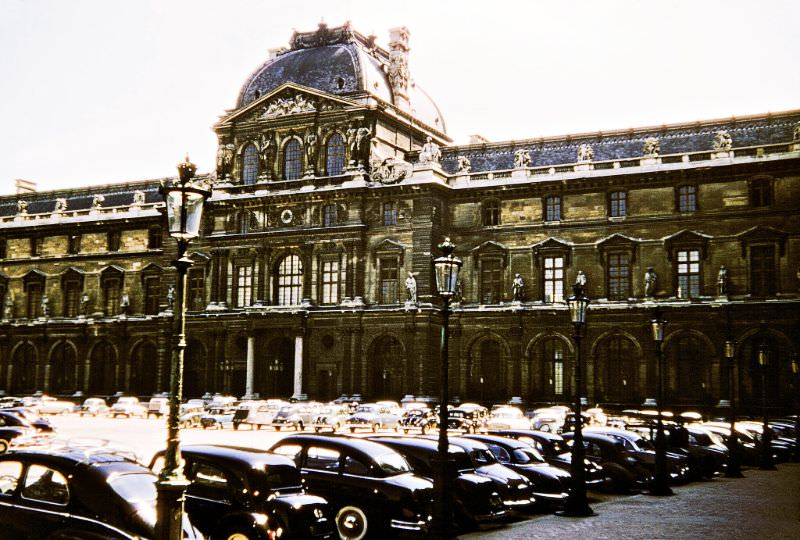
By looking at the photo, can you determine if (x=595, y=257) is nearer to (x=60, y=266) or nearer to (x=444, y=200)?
(x=444, y=200)

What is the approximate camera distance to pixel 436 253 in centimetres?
5647

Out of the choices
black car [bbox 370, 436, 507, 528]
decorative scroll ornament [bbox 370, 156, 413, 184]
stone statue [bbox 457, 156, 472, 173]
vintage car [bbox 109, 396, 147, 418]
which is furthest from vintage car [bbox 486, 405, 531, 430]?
black car [bbox 370, 436, 507, 528]

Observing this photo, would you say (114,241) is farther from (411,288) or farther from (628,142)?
(628,142)

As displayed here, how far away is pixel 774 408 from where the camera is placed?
49.0 metres

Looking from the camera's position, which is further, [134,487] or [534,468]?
[534,468]

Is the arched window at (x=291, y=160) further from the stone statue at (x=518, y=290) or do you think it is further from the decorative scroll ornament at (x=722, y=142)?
the decorative scroll ornament at (x=722, y=142)

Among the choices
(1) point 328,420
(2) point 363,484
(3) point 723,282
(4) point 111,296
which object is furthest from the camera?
(4) point 111,296

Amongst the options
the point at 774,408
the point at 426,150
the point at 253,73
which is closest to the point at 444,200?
the point at 426,150

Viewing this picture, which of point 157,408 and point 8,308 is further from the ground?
point 8,308

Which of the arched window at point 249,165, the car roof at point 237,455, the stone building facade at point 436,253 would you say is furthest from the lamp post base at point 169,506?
the arched window at point 249,165

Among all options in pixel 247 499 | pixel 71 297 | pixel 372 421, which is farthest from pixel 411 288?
pixel 247 499

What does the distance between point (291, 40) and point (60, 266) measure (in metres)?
24.8

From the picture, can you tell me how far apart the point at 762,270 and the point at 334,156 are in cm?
2647

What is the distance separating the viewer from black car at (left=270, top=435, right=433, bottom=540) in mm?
17312
